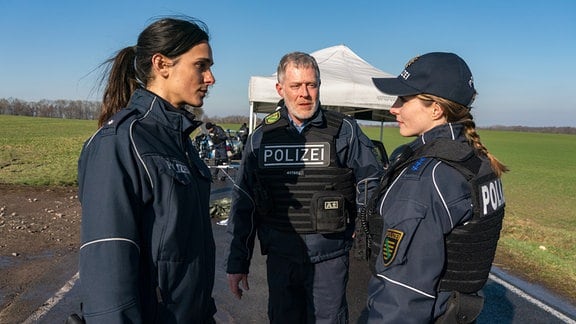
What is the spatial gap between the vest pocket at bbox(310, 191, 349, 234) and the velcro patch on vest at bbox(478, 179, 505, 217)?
1.16 metres

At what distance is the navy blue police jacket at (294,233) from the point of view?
2.85 meters

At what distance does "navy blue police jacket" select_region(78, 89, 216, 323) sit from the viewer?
1358mm

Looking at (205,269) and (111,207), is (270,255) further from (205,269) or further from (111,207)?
(111,207)

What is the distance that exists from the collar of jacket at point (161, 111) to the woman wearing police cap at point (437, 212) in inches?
34.1

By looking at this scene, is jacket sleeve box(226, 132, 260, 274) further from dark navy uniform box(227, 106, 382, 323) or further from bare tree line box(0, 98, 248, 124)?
bare tree line box(0, 98, 248, 124)

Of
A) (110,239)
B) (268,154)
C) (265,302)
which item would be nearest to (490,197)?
(110,239)

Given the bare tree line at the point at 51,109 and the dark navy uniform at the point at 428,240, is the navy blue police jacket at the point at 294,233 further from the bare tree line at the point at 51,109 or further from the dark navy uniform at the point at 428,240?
the bare tree line at the point at 51,109

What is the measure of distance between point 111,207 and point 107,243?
0.36ft

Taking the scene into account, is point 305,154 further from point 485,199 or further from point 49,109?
point 49,109

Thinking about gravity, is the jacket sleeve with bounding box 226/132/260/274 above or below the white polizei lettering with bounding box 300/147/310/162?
below

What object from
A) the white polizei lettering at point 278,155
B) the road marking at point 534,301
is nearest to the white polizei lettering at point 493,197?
the white polizei lettering at point 278,155

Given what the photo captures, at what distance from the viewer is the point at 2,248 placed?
588cm

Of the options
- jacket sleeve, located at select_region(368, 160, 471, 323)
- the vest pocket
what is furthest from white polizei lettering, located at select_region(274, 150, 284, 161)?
jacket sleeve, located at select_region(368, 160, 471, 323)

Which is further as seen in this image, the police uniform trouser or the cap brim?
the police uniform trouser
